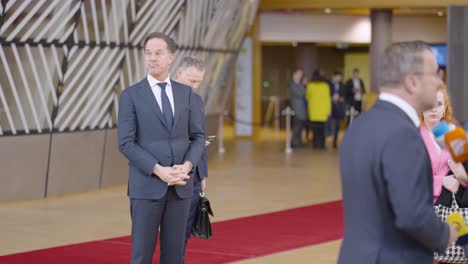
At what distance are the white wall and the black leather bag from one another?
2017cm

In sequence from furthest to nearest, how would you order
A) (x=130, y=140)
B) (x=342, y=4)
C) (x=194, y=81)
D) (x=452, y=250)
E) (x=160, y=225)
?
(x=342, y=4) → (x=194, y=81) → (x=160, y=225) → (x=452, y=250) → (x=130, y=140)

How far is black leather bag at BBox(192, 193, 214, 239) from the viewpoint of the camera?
7.72m

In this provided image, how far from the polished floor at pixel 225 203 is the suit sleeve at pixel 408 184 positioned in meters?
5.59

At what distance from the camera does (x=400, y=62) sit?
12.6 feet

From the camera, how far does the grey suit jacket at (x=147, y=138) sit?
6.10m

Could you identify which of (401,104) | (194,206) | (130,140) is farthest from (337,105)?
(401,104)

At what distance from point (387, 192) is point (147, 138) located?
8.62ft

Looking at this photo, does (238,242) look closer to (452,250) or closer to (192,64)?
(192,64)

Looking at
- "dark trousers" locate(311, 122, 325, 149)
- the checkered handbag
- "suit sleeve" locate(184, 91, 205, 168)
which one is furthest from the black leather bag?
"dark trousers" locate(311, 122, 325, 149)

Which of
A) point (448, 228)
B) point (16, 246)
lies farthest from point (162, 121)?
point (16, 246)

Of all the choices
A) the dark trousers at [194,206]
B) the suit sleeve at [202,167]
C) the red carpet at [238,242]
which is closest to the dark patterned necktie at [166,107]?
the suit sleeve at [202,167]

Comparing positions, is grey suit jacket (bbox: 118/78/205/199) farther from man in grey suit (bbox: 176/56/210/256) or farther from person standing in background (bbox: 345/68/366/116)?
person standing in background (bbox: 345/68/366/116)

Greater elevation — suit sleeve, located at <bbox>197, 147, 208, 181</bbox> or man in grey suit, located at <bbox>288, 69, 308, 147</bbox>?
suit sleeve, located at <bbox>197, 147, 208, 181</bbox>

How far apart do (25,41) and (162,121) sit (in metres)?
7.80
